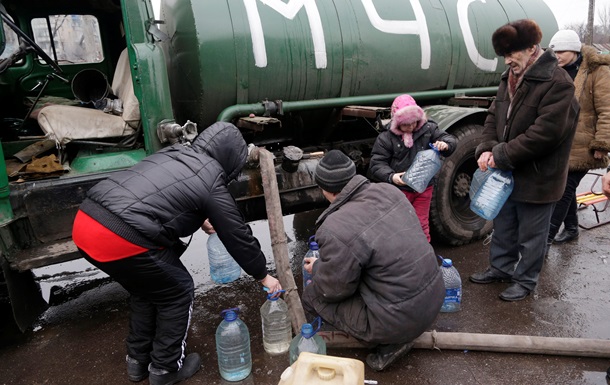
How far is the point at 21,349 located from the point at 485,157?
383 centimetres

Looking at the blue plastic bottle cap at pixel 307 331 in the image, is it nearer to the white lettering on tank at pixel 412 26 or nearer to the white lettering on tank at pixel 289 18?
the white lettering on tank at pixel 289 18

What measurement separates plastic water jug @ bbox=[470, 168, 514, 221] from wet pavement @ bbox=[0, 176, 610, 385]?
0.73m

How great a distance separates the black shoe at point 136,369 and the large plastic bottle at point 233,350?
48 centimetres

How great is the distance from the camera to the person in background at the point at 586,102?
3492 millimetres

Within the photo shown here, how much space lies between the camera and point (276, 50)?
3.84 meters

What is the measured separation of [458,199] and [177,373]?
331 cm

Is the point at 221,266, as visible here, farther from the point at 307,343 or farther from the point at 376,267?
the point at 376,267

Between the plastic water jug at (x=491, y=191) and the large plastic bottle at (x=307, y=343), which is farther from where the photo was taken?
the plastic water jug at (x=491, y=191)

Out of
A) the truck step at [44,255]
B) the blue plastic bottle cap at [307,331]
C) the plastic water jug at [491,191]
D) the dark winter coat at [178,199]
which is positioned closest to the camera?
the dark winter coat at [178,199]

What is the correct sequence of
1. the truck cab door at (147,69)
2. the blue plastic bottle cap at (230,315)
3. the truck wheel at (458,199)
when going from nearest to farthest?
the blue plastic bottle cap at (230,315)
the truck cab door at (147,69)
the truck wheel at (458,199)

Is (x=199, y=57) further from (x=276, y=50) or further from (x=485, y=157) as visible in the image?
(x=485, y=157)

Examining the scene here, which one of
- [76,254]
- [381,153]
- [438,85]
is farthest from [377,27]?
[76,254]

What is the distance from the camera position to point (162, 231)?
230 centimetres

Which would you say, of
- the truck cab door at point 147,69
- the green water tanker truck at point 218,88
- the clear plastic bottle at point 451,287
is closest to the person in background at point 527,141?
the clear plastic bottle at point 451,287
